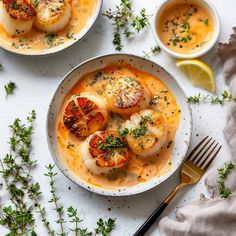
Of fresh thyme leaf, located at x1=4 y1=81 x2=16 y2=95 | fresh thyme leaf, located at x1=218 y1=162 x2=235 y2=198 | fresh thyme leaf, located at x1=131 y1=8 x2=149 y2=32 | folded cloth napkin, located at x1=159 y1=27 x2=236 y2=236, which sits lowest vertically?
folded cloth napkin, located at x1=159 y1=27 x2=236 y2=236

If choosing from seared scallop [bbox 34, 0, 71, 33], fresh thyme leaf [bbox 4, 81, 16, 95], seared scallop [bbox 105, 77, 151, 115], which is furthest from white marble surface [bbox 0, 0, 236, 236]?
seared scallop [bbox 105, 77, 151, 115]

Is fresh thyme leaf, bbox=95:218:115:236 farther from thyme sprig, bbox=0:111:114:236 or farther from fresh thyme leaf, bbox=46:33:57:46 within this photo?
fresh thyme leaf, bbox=46:33:57:46

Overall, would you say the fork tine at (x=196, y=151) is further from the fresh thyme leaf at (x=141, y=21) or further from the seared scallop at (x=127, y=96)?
the fresh thyme leaf at (x=141, y=21)

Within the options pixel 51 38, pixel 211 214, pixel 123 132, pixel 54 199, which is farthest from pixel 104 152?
pixel 51 38

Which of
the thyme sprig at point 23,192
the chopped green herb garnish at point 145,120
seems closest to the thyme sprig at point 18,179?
the thyme sprig at point 23,192

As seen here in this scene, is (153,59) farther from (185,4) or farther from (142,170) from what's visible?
(142,170)
